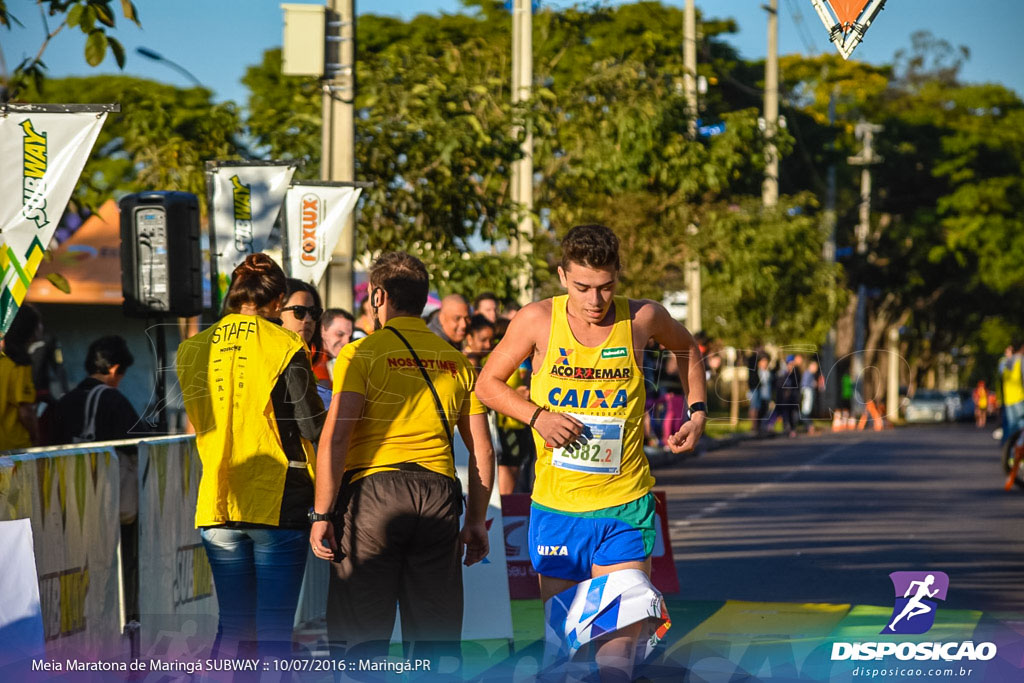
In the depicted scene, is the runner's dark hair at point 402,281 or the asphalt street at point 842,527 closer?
the runner's dark hair at point 402,281

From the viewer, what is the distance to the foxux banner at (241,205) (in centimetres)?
924

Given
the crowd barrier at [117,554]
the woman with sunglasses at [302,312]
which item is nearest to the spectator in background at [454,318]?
the crowd barrier at [117,554]

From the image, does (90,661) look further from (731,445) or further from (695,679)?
(731,445)

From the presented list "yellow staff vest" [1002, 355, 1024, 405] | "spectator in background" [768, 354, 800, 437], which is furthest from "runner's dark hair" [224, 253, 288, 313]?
"yellow staff vest" [1002, 355, 1024, 405]

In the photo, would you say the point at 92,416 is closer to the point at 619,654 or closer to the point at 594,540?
the point at 594,540

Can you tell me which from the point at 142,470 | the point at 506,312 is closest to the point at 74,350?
the point at 506,312

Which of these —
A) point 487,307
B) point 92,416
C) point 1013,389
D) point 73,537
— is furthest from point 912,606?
point 1013,389

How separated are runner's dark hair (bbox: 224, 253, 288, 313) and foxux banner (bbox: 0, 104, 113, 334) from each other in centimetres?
113

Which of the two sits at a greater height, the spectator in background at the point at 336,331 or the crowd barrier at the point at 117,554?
the spectator in background at the point at 336,331

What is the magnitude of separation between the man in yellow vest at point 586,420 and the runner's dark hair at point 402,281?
1.67ft

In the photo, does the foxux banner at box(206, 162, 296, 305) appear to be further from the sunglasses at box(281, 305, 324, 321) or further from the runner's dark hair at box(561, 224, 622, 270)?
the runner's dark hair at box(561, 224, 622, 270)

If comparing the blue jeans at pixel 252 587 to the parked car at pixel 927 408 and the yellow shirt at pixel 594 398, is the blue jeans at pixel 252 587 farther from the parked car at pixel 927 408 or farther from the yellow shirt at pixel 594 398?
the parked car at pixel 927 408

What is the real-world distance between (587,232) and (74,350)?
20196 mm

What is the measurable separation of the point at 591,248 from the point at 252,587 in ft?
6.03
